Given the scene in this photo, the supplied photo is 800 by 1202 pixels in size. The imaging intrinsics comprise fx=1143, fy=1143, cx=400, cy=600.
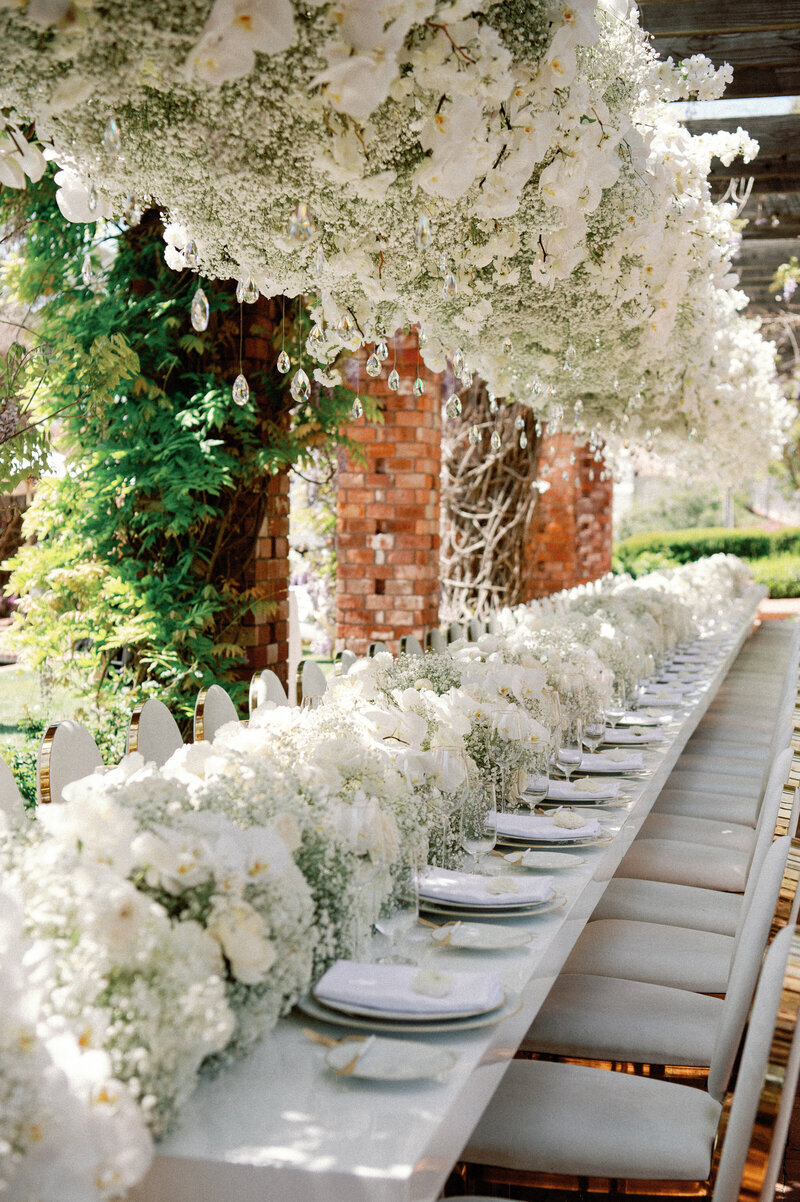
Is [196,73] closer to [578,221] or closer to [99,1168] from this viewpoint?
[578,221]

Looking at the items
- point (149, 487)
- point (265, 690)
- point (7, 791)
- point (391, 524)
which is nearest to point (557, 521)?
point (391, 524)

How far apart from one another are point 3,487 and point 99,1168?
2.73 m

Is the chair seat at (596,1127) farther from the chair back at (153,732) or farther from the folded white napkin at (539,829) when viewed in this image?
the chair back at (153,732)

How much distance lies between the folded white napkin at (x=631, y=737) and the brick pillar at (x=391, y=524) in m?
2.62

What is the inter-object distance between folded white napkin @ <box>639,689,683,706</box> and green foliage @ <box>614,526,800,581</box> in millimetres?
12579

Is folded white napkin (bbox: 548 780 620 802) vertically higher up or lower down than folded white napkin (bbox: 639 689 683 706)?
lower down

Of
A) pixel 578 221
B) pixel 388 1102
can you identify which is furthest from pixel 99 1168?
pixel 578 221

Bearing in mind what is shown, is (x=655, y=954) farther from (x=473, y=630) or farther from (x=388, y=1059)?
(x=473, y=630)

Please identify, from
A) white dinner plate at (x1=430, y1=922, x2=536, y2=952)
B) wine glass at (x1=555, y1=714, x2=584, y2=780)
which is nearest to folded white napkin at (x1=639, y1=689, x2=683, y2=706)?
wine glass at (x1=555, y1=714, x2=584, y2=780)

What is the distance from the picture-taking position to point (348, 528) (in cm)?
624

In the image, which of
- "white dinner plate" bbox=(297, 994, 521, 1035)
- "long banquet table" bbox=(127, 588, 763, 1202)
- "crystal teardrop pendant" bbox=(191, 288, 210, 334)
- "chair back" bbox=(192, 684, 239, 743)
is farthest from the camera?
"chair back" bbox=(192, 684, 239, 743)

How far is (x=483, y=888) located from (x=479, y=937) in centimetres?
18

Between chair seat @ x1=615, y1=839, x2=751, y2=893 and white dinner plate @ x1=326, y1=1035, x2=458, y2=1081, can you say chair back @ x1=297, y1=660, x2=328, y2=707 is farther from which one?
white dinner plate @ x1=326, y1=1035, x2=458, y2=1081

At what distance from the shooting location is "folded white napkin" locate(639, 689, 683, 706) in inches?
166
